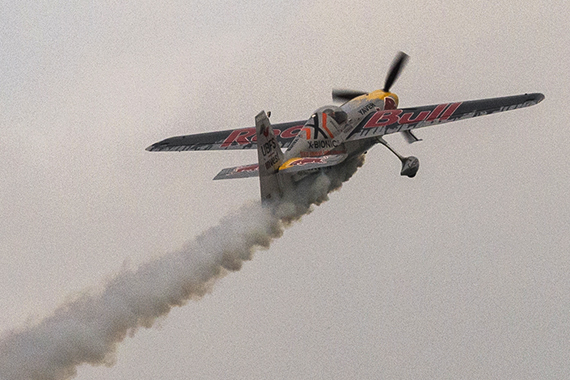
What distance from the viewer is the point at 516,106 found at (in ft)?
109

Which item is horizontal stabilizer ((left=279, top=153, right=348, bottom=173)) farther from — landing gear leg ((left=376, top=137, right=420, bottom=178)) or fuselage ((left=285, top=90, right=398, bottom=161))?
landing gear leg ((left=376, top=137, right=420, bottom=178))

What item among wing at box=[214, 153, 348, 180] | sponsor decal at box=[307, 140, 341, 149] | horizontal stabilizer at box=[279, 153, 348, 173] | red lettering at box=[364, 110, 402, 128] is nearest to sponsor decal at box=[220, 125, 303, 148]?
red lettering at box=[364, 110, 402, 128]

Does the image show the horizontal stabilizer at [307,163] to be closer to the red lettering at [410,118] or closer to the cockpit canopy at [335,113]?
the cockpit canopy at [335,113]

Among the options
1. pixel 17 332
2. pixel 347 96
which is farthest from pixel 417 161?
pixel 17 332

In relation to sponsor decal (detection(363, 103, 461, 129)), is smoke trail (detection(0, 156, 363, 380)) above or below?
below

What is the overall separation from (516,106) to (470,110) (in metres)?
1.46

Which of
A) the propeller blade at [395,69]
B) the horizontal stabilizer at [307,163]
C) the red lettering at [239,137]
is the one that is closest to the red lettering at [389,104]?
the propeller blade at [395,69]

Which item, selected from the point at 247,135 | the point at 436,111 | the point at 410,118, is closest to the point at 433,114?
the point at 436,111

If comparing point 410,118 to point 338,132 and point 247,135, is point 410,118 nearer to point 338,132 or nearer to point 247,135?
point 338,132

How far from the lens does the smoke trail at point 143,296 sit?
28125 mm

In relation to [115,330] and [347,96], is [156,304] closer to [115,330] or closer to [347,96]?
[115,330]

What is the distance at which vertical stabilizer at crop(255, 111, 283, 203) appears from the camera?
100ft

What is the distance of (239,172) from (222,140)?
6.60 metres

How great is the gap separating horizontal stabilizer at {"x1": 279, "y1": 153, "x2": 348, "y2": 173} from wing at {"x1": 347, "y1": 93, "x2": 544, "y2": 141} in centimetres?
252
